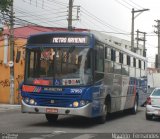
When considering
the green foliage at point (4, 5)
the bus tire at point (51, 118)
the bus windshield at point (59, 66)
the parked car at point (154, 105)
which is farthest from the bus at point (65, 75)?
the green foliage at point (4, 5)

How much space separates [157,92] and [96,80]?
4.79 metres

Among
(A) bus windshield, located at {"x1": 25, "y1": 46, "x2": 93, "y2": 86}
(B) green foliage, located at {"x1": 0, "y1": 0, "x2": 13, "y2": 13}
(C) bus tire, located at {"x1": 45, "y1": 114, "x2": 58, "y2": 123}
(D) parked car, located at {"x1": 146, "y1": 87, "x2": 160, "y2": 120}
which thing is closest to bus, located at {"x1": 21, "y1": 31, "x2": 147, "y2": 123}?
(A) bus windshield, located at {"x1": 25, "y1": 46, "x2": 93, "y2": 86}

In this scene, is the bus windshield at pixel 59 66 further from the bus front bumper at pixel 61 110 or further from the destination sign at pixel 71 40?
the bus front bumper at pixel 61 110

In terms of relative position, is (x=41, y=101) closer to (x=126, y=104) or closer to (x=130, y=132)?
(x=130, y=132)

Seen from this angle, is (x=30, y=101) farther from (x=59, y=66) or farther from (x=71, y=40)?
(x=71, y=40)

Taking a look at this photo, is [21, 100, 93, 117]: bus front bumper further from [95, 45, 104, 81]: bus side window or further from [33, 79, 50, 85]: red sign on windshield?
[95, 45, 104, 81]: bus side window

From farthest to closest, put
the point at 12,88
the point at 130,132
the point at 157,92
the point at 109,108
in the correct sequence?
the point at 12,88, the point at 157,92, the point at 109,108, the point at 130,132

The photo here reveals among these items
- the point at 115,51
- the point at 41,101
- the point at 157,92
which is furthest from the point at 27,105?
the point at 157,92

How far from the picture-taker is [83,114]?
15289 millimetres

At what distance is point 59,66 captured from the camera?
15.7 metres

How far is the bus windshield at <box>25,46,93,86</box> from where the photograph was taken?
15500 mm

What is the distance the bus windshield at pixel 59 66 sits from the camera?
15500 millimetres

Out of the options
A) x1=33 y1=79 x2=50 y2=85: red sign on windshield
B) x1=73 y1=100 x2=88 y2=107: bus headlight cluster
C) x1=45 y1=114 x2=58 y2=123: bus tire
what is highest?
x1=33 y1=79 x2=50 y2=85: red sign on windshield

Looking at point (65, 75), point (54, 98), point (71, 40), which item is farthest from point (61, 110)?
point (71, 40)
